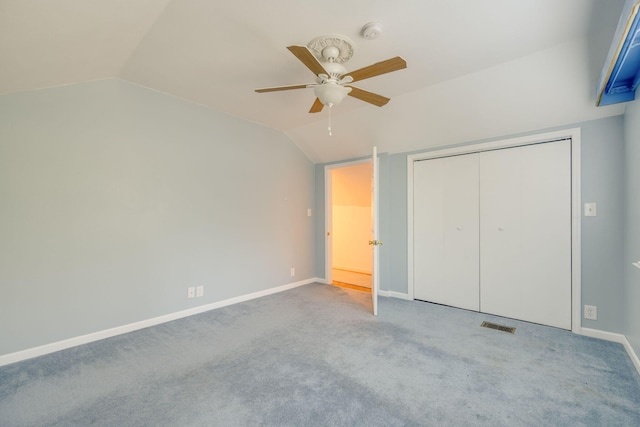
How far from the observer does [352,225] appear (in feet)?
20.1

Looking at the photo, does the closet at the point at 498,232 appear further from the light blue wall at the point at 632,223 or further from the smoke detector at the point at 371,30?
the smoke detector at the point at 371,30

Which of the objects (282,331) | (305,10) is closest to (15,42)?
(305,10)

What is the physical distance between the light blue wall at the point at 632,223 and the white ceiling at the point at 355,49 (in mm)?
400

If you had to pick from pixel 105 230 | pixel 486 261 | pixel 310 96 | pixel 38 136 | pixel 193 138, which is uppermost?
pixel 310 96

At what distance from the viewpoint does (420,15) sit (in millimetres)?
1892

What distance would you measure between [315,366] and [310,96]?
8.90 feet

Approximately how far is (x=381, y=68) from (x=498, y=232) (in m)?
2.45

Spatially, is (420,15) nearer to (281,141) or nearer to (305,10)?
(305,10)

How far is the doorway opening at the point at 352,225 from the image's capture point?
210 inches

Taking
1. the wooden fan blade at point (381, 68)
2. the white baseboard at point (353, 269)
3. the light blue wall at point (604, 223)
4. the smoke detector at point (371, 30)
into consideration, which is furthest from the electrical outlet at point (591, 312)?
the white baseboard at point (353, 269)

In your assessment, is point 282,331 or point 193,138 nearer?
point 282,331

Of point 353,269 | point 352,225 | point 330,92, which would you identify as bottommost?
point 353,269

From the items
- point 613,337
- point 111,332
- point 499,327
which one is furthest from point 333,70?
point 613,337

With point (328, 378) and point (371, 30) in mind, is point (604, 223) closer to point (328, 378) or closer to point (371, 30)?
point (371, 30)
